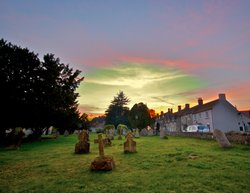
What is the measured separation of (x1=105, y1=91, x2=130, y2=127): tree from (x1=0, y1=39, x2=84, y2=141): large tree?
6338 cm

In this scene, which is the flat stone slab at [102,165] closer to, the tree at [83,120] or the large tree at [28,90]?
the large tree at [28,90]

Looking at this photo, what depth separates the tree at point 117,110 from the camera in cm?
9749

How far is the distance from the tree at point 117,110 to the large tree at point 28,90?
6338 centimetres

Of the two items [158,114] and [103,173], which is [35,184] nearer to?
[103,173]

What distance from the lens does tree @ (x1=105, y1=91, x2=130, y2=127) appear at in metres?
97.5

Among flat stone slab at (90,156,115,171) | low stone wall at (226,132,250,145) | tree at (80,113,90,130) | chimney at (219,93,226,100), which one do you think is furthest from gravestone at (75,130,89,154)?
chimney at (219,93,226,100)

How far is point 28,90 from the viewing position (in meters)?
28.6

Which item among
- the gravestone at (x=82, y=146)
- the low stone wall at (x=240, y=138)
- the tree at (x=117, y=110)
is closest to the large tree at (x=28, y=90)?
the gravestone at (x=82, y=146)

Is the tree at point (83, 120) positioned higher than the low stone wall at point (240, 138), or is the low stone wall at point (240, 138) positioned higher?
the tree at point (83, 120)

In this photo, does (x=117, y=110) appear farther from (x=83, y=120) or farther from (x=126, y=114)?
(x=83, y=120)

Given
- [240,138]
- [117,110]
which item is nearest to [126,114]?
[117,110]

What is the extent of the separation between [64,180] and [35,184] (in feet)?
3.24

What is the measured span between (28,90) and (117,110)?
7812cm

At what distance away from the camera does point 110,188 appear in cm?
671
